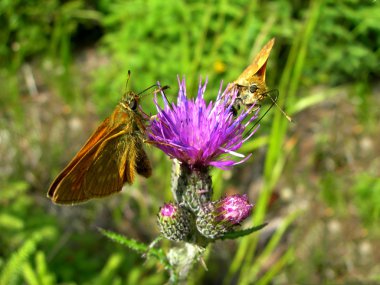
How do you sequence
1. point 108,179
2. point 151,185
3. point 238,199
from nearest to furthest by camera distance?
point 238,199, point 108,179, point 151,185

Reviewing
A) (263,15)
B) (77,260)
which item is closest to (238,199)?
(77,260)

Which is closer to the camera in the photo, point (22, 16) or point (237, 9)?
point (237, 9)

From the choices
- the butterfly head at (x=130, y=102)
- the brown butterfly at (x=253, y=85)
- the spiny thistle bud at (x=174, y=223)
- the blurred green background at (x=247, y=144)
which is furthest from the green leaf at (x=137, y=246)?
the blurred green background at (x=247, y=144)

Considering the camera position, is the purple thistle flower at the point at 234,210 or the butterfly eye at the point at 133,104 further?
the butterfly eye at the point at 133,104

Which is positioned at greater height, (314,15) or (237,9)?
(237,9)

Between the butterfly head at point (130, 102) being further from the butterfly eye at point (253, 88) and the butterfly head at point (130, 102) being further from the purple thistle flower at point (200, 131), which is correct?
the butterfly eye at point (253, 88)

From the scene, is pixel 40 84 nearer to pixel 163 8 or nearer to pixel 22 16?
pixel 22 16

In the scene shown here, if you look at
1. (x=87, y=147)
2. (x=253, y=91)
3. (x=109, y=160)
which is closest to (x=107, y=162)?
(x=109, y=160)
